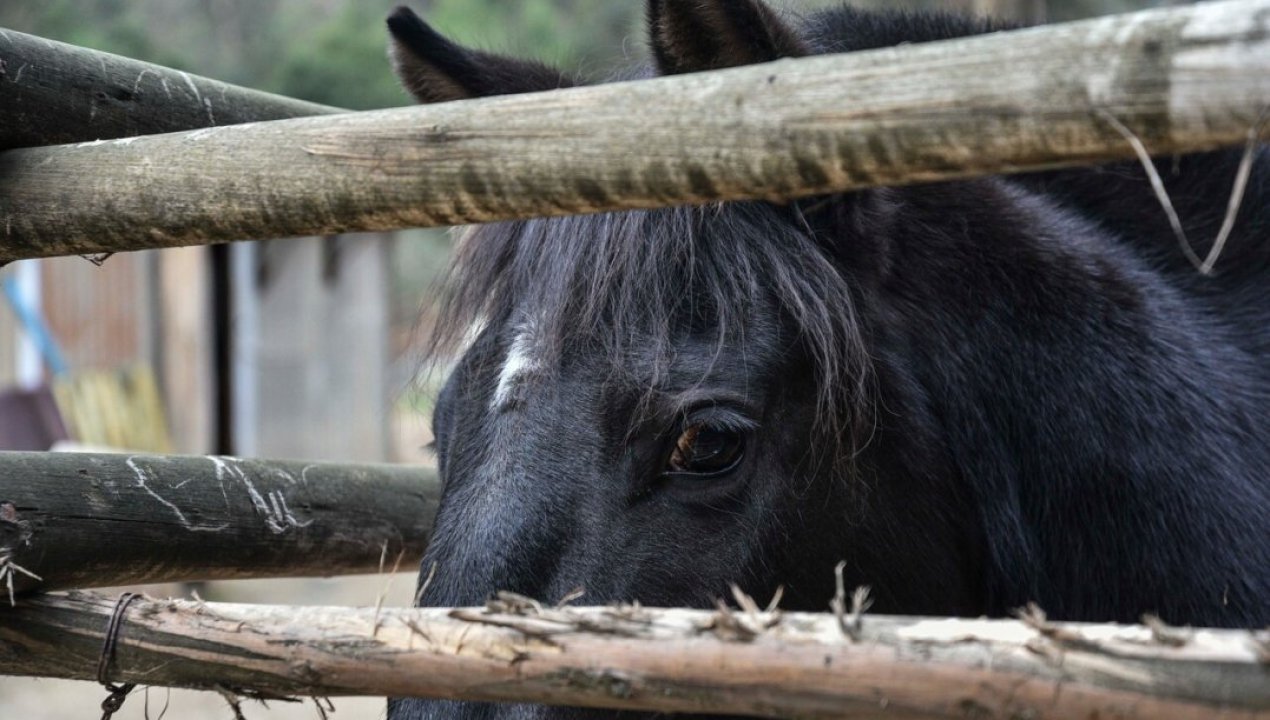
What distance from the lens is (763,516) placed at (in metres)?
1.83

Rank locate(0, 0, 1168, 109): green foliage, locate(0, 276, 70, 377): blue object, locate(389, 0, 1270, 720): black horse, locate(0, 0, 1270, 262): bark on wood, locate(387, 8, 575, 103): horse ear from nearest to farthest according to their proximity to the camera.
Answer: locate(0, 0, 1270, 262): bark on wood
locate(389, 0, 1270, 720): black horse
locate(387, 8, 575, 103): horse ear
locate(0, 276, 70, 377): blue object
locate(0, 0, 1168, 109): green foliage

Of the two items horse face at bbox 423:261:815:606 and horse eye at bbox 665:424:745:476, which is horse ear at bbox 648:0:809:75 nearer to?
horse face at bbox 423:261:815:606

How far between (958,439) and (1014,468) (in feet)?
0.36

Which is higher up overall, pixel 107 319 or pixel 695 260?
pixel 695 260

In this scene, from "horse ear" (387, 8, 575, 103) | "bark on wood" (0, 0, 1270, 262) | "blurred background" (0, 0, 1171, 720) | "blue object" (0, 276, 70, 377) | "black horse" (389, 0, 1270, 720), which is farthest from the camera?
"blue object" (0, 276, 70, 377)

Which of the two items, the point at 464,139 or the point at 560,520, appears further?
the point at 560,520

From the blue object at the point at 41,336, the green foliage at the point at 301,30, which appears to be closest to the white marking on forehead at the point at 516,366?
the blue object at the point at 41,336

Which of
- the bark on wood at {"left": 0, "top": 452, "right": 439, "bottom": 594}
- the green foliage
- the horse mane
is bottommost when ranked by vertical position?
the bark on wood at {"left": 0, "top": 452, "right": 439, "bottom": 594}

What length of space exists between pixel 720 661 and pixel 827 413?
730mm

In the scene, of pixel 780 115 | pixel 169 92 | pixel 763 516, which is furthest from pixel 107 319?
pixel 780 115

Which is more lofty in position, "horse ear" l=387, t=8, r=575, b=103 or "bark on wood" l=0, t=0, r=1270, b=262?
"horse ear" l=387, t=8, r=575, b=103

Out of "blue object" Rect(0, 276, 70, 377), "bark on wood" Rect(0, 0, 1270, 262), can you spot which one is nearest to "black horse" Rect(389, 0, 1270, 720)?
"bark on wood" Rect(0, 0, 1270, 262)

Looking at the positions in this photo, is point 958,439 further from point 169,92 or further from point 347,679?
point 169,92

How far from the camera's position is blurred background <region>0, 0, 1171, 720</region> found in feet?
24.4
